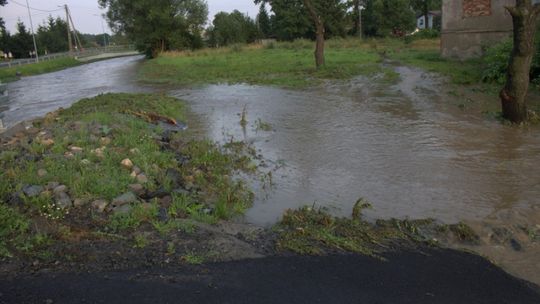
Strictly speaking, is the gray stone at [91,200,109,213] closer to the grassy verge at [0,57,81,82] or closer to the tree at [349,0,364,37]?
the grassy verge at [0,57,81,82]

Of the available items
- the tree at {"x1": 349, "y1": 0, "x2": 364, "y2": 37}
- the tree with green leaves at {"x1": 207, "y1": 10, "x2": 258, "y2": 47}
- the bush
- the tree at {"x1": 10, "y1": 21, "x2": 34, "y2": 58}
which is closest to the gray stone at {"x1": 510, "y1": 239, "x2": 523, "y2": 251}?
the bush

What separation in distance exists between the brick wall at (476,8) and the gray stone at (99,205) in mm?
21002

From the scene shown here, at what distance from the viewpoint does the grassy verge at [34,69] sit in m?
34.3

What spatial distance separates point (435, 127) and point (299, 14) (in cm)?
4816

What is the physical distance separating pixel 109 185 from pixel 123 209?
66cm

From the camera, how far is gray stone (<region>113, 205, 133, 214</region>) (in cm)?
534

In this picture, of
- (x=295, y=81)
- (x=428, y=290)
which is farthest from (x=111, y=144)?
(x=295, y=81)

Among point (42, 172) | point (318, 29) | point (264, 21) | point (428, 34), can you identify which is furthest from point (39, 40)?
point (42, 172)

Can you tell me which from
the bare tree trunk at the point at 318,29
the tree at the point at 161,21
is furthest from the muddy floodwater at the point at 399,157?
the tree at the point at 161,21

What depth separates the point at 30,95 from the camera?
22.4m

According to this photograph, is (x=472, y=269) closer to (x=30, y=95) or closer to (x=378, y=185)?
(x=378, y=185)

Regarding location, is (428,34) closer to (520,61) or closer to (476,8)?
(476,8)

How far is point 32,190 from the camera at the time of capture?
5680 mm

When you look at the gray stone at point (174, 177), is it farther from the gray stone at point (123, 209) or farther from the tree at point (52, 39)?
the tree at point (52, 39)
